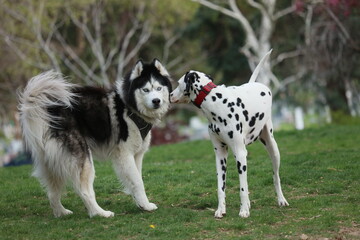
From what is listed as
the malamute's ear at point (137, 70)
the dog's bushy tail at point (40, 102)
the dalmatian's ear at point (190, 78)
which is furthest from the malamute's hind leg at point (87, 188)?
the dalmatian's ear at point (190, 78)

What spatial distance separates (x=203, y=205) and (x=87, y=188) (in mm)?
1748

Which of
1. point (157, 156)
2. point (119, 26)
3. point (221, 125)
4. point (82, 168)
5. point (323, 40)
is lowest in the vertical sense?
point (157, 156)

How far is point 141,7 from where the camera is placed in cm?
2822

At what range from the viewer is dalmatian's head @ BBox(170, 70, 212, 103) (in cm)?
715

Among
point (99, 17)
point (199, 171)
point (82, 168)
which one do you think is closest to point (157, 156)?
point (199, 171)

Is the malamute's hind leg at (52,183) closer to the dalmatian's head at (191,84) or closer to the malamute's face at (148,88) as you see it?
the malamute's face at (148,88)

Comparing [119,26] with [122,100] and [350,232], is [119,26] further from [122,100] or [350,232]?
[350,232]

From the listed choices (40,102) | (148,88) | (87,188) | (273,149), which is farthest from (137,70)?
(273,149)

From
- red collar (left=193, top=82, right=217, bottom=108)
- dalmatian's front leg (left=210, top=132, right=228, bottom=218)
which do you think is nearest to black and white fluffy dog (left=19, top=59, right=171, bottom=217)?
red collar (left=193, top=82, right=217, bottom=108)

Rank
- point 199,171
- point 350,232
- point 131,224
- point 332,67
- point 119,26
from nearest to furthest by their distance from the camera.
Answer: point 350,232 → point 131,224 → point 199,171 → point 332,67 → point 119,26

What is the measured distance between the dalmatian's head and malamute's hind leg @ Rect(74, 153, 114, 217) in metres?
1.59

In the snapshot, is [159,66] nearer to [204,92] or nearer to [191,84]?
[191,84]

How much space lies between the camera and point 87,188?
24.4 feet

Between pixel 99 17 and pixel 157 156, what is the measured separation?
1344cm
